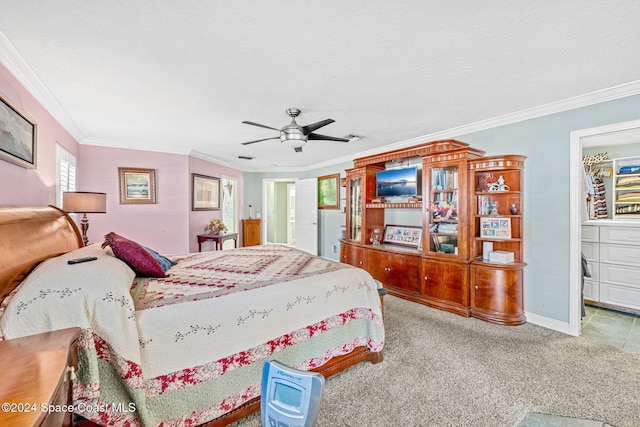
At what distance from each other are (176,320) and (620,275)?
16.4 feet

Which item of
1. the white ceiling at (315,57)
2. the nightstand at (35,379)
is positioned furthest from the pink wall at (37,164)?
the nightstand at (35,379)

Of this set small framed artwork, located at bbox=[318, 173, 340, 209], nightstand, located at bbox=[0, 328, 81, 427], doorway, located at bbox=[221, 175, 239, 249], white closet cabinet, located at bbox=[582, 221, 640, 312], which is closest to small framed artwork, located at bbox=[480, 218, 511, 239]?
white closet cabinet, located at bbox=[582, 221, 640, 312]

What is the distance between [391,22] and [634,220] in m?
4.38

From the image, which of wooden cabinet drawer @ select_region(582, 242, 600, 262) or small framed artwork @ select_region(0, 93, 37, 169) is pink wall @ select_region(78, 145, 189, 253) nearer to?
small framed artwork @ select_region(0, 93, 37, 169)

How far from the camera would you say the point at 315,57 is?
2090mm

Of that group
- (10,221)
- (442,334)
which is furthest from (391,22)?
(442,334)

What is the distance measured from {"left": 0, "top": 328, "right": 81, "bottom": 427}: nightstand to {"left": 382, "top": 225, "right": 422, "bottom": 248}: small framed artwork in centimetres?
416

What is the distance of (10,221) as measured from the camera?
5.62 ft

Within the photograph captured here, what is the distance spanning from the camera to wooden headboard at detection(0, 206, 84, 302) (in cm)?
149

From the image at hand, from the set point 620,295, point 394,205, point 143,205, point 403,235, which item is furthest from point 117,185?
point 620,295

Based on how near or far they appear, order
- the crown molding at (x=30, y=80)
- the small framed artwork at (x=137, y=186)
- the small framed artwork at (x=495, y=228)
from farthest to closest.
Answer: the small framed artwork at (x=137, y=186) < the small framed artwork at (x=495, y=228) < the crown molding at (x=30, y=80)

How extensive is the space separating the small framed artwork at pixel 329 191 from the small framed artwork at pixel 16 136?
495cm

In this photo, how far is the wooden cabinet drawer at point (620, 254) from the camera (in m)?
3.45

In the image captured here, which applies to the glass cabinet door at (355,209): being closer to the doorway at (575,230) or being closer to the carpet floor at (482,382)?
the carpet floor at (482,382)
